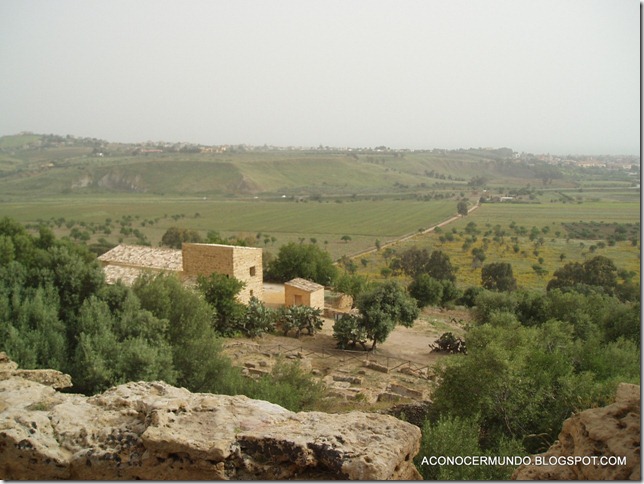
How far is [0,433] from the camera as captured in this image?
16.0 feet

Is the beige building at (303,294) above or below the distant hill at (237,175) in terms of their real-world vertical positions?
below

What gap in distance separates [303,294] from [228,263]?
361cm

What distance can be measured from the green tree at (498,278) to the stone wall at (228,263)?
18836 mm

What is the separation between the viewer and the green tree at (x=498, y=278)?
33969 mm

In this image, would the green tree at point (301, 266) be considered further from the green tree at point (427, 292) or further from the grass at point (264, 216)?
the grass at point (264, 216)

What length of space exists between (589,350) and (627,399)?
28.9 ft

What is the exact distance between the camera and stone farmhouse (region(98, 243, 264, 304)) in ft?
64.3

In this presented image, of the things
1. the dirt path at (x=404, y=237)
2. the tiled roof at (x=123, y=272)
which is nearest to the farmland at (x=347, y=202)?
the dirt path at (x=404, y=237)

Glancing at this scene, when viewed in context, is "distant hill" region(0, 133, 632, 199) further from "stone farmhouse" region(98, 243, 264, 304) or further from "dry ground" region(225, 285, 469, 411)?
"dry ground" region(225, 285, 469, 411)

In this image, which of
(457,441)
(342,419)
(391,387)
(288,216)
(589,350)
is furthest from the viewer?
(288,216)

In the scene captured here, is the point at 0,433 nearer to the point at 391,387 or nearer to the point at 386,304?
the point at 391,387

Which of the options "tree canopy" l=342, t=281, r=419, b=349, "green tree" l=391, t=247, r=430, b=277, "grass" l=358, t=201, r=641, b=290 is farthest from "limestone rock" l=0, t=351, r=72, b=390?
"green tree" l=391, t=247, r=430, b=277

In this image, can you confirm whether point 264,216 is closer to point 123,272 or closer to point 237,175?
point 237,175

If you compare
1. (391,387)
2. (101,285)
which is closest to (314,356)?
(391,387)
